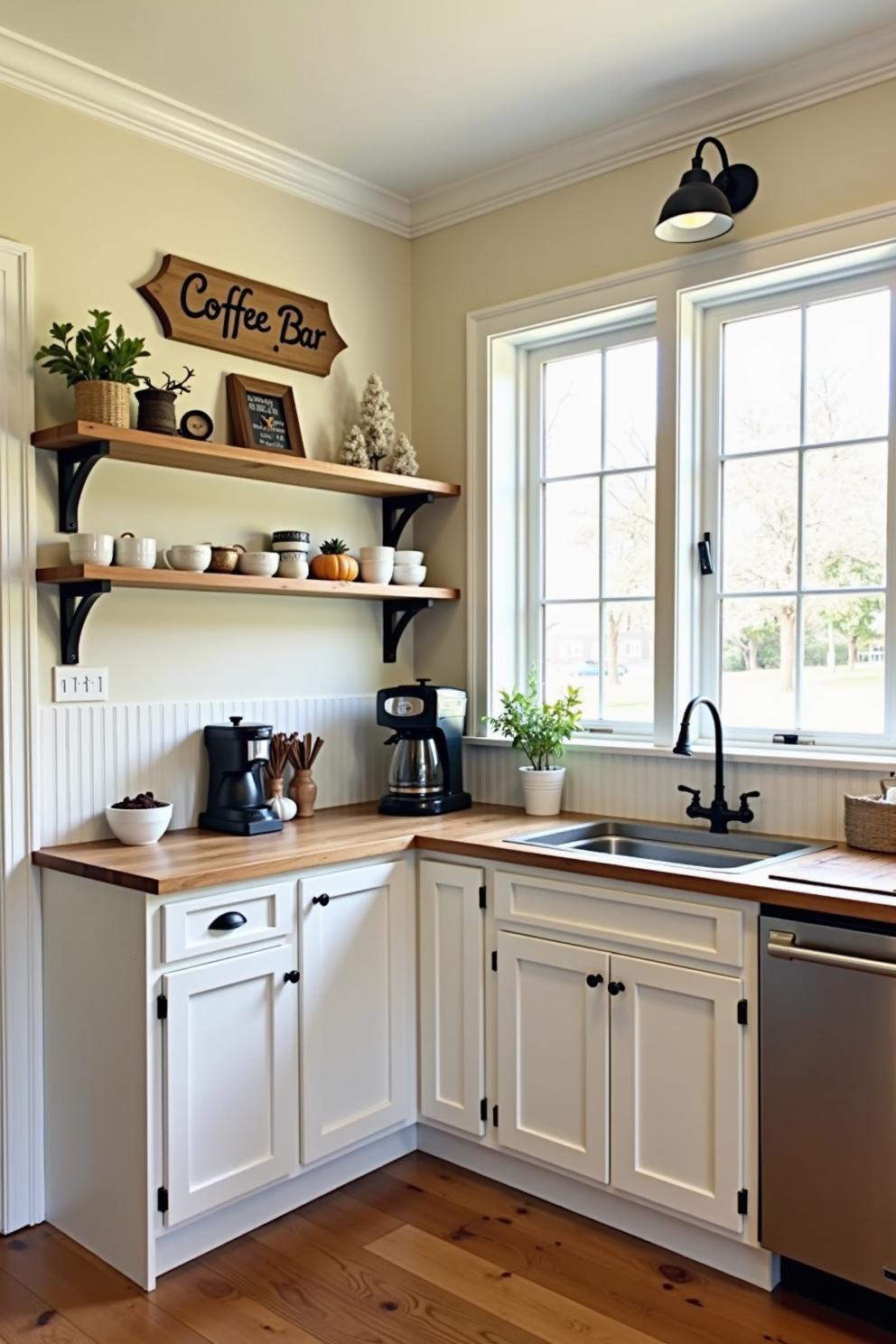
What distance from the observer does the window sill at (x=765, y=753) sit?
264cm

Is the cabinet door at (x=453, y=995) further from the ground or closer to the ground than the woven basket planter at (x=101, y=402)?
closer to the ground

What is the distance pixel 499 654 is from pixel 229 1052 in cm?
152

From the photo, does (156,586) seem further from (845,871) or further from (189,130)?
(845,871)

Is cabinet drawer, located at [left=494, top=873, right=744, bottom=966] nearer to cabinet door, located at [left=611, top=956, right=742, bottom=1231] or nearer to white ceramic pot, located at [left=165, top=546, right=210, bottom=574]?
cabinet door, located at [left=611, top=956, right=742, bottom=1231]

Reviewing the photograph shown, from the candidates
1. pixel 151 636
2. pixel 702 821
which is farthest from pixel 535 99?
pixel 702 821

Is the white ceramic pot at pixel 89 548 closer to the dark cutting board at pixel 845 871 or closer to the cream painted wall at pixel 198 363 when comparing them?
the cream painted wall at pixel 198 363

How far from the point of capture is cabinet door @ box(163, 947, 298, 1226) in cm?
230

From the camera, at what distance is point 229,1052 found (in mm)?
2412

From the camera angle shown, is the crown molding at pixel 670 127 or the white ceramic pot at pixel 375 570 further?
the white ceramic pot at pixel 375 570

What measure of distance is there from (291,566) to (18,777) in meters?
0.92

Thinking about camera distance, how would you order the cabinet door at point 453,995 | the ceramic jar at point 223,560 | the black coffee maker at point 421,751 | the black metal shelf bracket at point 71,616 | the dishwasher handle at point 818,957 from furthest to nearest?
the black coffee maker at point 421,751 → the ceramic jar at point 223,560 → the cabinet door at point 453,995 → the black metal shelf bracket at point 71,616 → the dishwasher handle at point 818,957

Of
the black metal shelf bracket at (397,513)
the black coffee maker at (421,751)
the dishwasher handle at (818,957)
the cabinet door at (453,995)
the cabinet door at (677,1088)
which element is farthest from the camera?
the black metal shelf bracket at (397,513)

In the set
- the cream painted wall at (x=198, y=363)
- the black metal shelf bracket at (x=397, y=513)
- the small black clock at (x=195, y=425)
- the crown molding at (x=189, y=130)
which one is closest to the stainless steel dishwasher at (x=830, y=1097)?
the cream painted wall at (x=198, y=363)

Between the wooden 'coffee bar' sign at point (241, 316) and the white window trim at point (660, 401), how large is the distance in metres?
0.50
